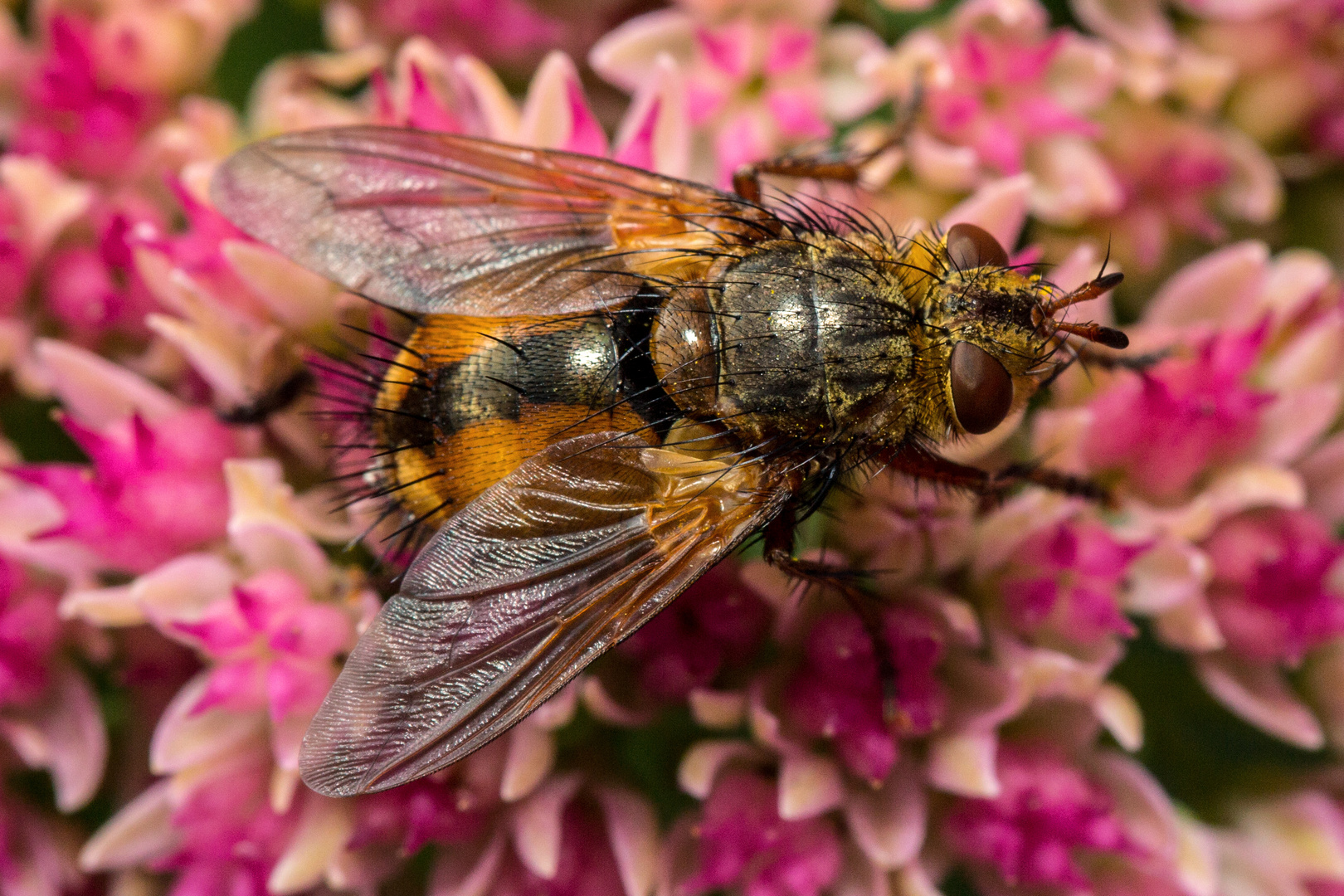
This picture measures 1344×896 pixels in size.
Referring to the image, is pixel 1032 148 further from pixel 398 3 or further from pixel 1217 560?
pixel 398 3

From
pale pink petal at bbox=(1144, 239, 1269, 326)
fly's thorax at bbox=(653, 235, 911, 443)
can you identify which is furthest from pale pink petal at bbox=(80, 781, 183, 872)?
pale pink petal at bbox=(1144, 239, 1269, 326)

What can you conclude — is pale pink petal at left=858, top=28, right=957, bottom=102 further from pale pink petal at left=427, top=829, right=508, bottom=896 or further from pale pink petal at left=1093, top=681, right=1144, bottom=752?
pale pink petal at left=427, top=829, right=508, bottom=896

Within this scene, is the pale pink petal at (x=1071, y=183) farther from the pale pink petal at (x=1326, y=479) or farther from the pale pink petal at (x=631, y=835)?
the pale pink petal at (x=631, y=835)

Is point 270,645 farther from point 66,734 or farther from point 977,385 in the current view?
point 977,385

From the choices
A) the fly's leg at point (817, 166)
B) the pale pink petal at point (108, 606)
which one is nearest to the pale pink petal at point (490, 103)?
the fly's leg at point (817, 166)

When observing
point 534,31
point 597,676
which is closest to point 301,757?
point 597,676
